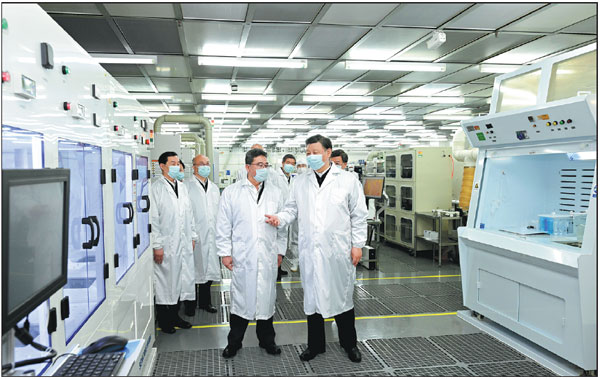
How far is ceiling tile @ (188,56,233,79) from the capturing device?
21.2 ft

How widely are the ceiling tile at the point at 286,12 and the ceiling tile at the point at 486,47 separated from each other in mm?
2525

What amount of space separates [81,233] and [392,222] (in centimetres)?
645

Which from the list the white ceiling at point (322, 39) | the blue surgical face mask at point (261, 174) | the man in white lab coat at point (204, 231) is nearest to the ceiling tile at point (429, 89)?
the white ceiling at point (322, 39)

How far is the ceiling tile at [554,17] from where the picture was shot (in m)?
4.33

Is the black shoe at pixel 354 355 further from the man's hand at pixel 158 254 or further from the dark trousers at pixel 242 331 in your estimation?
the man's hand at pixel 158 254

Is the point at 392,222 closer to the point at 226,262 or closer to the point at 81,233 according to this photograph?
the point at 226,262

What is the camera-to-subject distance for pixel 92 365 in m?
1.16

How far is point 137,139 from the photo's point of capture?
2.93 meters

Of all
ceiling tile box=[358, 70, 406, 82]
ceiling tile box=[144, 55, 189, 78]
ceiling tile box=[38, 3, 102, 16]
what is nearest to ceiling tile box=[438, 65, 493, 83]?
ceiling tile box=[358, 70, 406, 82]

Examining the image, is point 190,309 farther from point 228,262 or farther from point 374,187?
point 374,187

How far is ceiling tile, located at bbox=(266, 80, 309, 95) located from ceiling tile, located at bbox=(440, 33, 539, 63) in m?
2.68

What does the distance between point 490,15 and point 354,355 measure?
4019mm

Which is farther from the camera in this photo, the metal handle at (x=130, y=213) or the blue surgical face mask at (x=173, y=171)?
the blue surgical face mask at (x=173, y=171)

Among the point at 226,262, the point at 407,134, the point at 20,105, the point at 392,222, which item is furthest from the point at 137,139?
the point at 407,134
